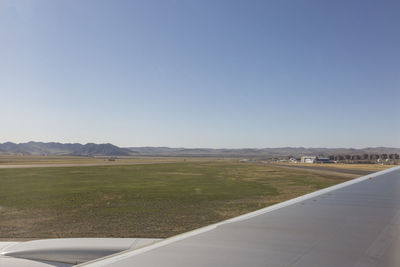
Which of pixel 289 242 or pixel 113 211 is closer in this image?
pixel 289 242

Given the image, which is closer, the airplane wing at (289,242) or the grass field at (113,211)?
the airplane wing at (289,242)

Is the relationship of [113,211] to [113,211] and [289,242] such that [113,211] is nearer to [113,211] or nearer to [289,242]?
[113,211]

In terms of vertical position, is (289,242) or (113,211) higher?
(289,242)

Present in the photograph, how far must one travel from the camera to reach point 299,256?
2.56 metres

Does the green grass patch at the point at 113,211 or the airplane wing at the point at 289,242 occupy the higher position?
the airplane wing at the point at 289,242

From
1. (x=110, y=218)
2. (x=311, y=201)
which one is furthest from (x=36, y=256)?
(x=110, y=218)

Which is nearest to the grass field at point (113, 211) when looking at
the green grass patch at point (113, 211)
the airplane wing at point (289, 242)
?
the green grass patch at point (113, 211)

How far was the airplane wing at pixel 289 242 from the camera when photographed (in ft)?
7.87

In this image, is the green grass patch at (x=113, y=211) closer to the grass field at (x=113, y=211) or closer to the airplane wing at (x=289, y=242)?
the grass field at (x=113, y=211)

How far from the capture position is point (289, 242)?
9.89 ft

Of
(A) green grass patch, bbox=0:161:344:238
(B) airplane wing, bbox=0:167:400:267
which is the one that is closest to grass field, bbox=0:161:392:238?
(A) green grass patch, bbox=0:161:344:238

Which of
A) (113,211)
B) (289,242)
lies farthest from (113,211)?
(289,242)

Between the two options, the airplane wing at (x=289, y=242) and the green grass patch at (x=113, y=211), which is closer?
the airplane wing at (x=289, y=242)

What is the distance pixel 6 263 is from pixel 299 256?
14.2ft
